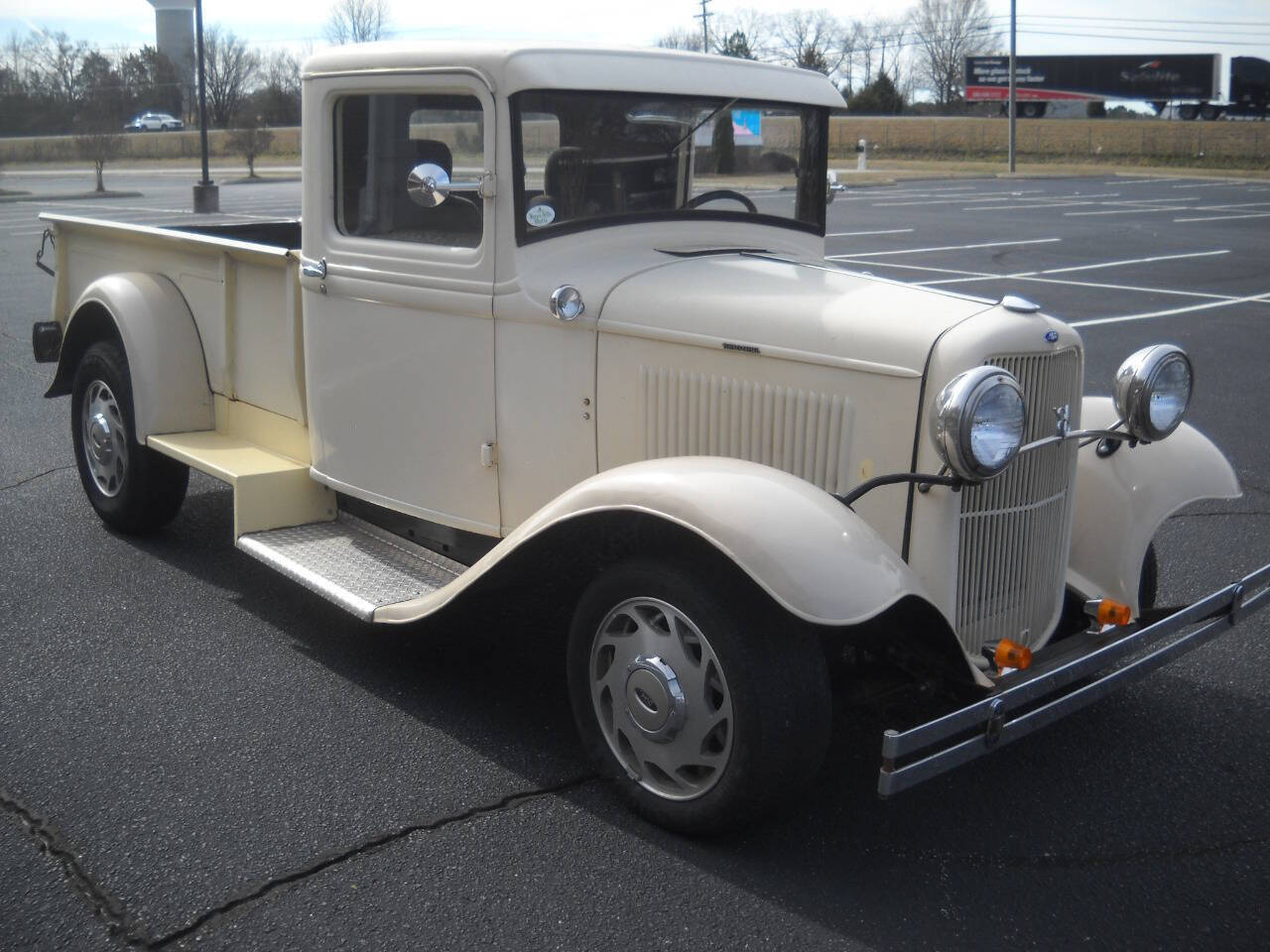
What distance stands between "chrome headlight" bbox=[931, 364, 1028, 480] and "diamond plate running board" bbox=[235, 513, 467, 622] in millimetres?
1712

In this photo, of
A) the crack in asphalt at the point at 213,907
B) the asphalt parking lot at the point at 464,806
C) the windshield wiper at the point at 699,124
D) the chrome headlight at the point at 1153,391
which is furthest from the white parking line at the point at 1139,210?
the crack in asphalt at the point at 213,907

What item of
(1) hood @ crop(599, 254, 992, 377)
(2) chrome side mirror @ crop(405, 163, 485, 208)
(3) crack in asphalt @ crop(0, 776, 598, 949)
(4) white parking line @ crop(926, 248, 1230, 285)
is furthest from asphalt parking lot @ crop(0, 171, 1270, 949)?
(4) white parking line @ crop(926, 248, 1230, 285)

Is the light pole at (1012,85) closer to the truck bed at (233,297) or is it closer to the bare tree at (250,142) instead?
the bare tree at (250,142)

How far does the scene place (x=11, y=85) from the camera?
62.9 m

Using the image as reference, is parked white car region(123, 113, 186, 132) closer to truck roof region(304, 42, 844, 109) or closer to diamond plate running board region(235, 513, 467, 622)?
diamond plate running board region(235, 513, 467, 622)

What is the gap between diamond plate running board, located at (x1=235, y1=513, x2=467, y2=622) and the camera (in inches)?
147

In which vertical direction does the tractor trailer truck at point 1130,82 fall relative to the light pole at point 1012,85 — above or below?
above

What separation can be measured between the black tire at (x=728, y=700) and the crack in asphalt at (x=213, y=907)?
32cm

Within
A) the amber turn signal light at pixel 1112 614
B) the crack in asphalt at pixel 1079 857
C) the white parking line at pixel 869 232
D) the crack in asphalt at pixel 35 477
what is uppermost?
the white parking line at pixel 869 232

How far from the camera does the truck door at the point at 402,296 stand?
12.3 feet

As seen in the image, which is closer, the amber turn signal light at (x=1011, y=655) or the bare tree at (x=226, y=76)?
the amber turn signal light at (x=1011, y=655)

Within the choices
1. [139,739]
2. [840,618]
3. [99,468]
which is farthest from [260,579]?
[840,618]

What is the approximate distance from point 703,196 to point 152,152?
54.2 metres

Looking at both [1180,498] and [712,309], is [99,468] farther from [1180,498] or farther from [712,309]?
[1180,498]
